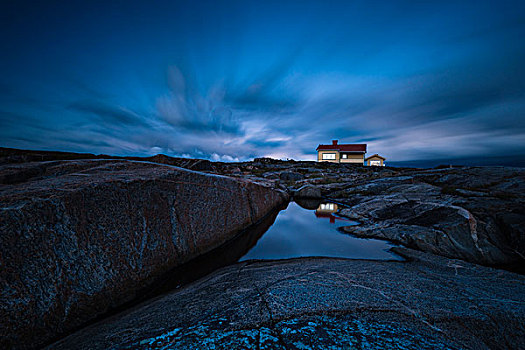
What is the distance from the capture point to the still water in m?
3.71

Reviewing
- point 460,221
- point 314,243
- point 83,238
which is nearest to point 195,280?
point 83,238

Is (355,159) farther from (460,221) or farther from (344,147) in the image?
(460,221)

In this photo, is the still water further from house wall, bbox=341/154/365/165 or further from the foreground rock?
house wall, bbox=341/154/365/165

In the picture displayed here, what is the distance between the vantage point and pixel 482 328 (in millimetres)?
1388

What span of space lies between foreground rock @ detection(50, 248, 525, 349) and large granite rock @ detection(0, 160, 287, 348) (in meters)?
0.31

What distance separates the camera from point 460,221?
3.78 m

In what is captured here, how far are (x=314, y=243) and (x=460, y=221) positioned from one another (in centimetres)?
299

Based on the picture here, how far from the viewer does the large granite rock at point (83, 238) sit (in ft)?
5.22

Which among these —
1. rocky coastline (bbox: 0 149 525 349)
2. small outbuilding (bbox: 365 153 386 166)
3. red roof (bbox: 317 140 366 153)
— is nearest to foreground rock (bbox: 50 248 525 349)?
rocky coastline (bbox: 0 149 525 349)

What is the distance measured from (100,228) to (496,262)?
19.9ft

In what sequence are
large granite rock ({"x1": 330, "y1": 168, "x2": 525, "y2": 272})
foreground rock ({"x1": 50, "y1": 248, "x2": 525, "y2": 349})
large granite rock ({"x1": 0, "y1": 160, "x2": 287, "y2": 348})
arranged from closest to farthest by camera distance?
1. foreground rock ({"x1": 50, "y1": 248, "x2": 525, "y2": 349})
2. large granite rock ({"x1": 0, "y1": 160, "x2": 287, "y2": 348})
3. large granite rock ({"x1": 330, "y1": 168, "x2": 525, "y2": 272})

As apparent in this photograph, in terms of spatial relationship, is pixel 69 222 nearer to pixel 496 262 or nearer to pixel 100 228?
pixel 100 228

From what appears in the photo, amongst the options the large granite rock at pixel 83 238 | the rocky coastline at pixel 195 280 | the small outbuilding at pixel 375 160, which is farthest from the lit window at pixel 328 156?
the large granite rock at pixel 83 238

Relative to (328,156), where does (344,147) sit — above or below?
above
